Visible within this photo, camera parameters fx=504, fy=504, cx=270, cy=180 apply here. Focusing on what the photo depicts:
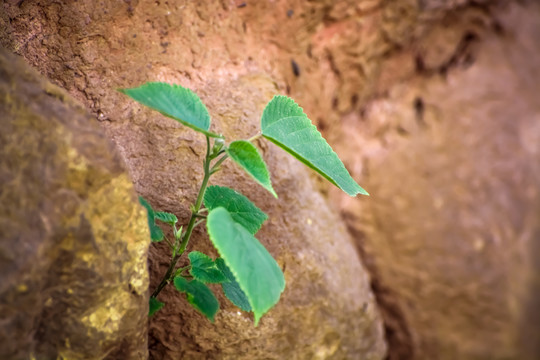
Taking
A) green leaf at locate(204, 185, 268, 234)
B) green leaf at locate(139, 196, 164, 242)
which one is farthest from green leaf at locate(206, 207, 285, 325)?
green leaf at locate(139, 196, 164, 242)

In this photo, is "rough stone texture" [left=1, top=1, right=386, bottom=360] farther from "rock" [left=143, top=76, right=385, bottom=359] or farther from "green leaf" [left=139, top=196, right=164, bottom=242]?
"green leaf" [left=139, top=196, right=164, bottom=242]

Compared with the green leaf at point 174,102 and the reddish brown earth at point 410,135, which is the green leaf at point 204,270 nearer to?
the green leaf at point 174,102

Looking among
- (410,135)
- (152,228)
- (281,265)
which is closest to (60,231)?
(152,228)

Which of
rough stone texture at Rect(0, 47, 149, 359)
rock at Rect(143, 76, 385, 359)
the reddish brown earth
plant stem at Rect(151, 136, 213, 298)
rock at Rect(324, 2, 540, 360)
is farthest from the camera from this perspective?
rock at Rect(324, 2, 540, 360)

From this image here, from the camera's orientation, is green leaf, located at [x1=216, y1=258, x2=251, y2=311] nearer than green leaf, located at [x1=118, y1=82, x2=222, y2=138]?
No

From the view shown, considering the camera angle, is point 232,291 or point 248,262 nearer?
point 248,262

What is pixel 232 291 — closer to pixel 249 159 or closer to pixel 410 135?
pixel 249 159
